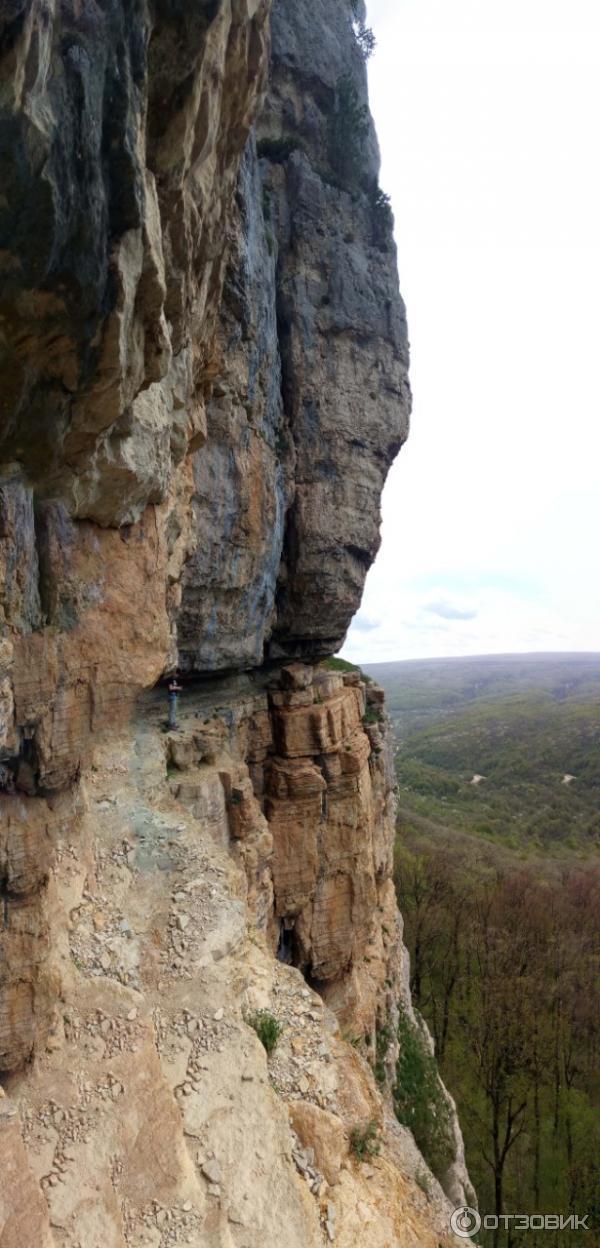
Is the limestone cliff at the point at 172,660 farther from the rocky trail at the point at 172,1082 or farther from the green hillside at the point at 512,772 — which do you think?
the green hillside at the point at 512,772

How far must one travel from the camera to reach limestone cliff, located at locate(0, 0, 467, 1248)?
190 inches

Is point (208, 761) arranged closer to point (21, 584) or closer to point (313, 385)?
point (21, 584)

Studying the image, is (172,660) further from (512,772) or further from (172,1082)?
(512,772)

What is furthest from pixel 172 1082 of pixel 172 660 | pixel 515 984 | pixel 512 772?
pixel 512 772

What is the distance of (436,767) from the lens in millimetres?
82812

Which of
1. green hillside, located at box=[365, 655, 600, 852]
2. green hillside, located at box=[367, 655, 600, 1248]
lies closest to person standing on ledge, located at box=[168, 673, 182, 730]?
green hillside, located at box=[367, 655, 600, 1248]

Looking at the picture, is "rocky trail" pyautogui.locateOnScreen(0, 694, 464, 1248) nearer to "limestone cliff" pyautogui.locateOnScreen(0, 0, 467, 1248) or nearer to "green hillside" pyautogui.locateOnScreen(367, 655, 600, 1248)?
"limestone cliff" pyautogui.locateOnScreen(0, 0, 467, 1248)

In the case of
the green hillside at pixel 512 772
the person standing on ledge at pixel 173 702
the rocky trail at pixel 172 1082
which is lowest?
the green hillside at pixel 512 772

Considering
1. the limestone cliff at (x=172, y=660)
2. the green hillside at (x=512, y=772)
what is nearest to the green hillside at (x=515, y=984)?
the green hillside at (x=512, y=772)

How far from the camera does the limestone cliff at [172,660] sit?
4.83m

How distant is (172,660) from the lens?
501 inches

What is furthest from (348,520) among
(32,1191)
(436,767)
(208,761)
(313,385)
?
(436,767)

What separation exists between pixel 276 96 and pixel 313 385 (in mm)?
8356

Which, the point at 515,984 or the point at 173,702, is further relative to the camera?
the point at 515,984
